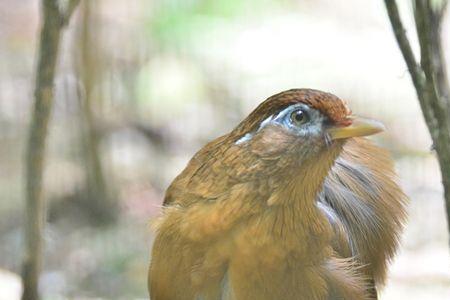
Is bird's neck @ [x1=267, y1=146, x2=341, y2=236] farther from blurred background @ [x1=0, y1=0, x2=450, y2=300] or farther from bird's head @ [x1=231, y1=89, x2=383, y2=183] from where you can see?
blurred background @ [x1=0, y1=0, x2=450, y2=300]

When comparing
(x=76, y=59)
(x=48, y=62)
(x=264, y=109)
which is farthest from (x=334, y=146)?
(x=76, y=59)

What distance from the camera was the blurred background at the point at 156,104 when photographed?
5.26 metres

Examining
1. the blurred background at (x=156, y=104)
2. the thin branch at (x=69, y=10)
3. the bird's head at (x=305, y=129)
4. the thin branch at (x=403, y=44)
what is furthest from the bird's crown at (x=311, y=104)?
the blurred background at (x=156, y=104)

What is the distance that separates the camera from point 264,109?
2.79 metres

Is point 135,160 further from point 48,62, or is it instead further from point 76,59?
point 48,62

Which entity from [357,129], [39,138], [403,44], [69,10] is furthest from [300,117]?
[39,138]

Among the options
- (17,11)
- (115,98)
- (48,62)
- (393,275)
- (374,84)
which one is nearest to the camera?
(48,62)

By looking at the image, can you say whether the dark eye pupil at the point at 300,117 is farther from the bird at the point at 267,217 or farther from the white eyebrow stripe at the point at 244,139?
the white eyebrow stripe at the point at 244,139

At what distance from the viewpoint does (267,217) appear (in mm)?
2754

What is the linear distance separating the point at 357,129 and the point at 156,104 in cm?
403

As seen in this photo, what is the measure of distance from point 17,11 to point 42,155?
15.7 ft

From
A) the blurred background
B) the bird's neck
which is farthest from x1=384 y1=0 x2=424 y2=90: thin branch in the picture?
the blurred background

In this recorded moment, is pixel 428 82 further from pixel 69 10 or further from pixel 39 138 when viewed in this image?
pixel 39 138

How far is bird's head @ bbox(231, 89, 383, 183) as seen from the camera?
2656mm
